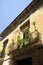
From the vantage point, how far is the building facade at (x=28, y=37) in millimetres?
10805

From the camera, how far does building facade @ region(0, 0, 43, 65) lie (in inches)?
425

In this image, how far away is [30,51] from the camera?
439 inches

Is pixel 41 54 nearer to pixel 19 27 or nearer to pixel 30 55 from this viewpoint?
pixel 30 55

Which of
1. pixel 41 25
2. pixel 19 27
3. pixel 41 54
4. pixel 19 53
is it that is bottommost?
pixel 41 54

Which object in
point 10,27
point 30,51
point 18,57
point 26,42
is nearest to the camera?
point 30,51

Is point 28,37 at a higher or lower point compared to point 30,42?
higher

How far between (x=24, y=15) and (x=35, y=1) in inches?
72.0

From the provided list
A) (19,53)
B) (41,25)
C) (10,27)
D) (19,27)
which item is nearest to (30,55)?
(19,53)

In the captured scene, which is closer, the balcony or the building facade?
the building facade

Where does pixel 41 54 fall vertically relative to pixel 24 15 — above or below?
below

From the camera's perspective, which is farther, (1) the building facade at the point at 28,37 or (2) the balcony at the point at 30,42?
(2) the balcony at the point at 30,42

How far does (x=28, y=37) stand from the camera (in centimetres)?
1214

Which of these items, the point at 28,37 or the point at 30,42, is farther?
the point at 28,37

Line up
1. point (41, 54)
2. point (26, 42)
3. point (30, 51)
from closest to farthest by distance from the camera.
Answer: point (41, 54)
point (30, 51)
point (26, 42)
